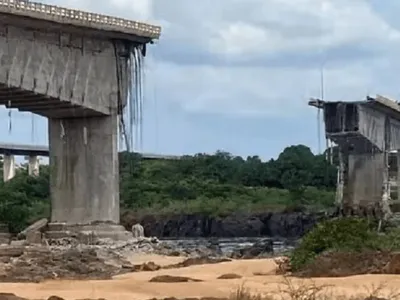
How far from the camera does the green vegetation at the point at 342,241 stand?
3266 centimetres

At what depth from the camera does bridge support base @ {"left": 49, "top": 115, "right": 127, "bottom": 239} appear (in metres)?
52.1

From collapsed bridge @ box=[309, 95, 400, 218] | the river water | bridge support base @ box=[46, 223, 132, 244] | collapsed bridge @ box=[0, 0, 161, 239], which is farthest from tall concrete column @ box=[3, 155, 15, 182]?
bridge support base @ box=[46, 223, 132, 244]

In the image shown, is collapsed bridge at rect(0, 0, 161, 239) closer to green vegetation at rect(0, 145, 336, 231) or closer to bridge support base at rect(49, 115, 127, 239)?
bridge support base at rect(49, 115, 127, 239)

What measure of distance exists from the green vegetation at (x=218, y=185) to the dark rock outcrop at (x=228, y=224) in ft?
6.74

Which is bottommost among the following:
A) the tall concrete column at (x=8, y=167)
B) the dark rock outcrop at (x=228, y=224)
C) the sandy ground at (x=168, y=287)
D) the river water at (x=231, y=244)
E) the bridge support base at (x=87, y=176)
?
the river water at (x=231, y=244)

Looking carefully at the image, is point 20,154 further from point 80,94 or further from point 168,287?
point 168,287

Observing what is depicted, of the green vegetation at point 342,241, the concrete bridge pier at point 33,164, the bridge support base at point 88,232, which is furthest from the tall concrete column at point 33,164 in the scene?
the green vegetation at point 342,241

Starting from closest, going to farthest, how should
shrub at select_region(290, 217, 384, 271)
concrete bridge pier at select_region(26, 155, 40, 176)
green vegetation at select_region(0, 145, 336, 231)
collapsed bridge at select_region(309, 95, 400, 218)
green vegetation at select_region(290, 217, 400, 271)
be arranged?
green vegetation at select_region(290, 217, 400, 271) → shrub at select_region(290, 217, 384, 271) → collapsed bridge at select_region(309, 95, 400, 218) → green vegetation at select_region(0, 145, 336, 231) → concrete bridge pier at select_region(26, 155, 40, 176)

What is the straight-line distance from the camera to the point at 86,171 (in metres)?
52.4

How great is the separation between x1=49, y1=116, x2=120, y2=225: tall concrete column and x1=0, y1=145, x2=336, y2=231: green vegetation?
1563 inches

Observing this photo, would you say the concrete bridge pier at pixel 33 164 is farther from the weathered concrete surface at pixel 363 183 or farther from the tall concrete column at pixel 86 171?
the tall concrete column at pixel 86 171

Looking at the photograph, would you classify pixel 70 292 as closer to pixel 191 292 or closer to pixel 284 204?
pixel 191 292

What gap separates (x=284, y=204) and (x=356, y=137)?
28.4 m

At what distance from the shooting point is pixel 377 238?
1345 inches
